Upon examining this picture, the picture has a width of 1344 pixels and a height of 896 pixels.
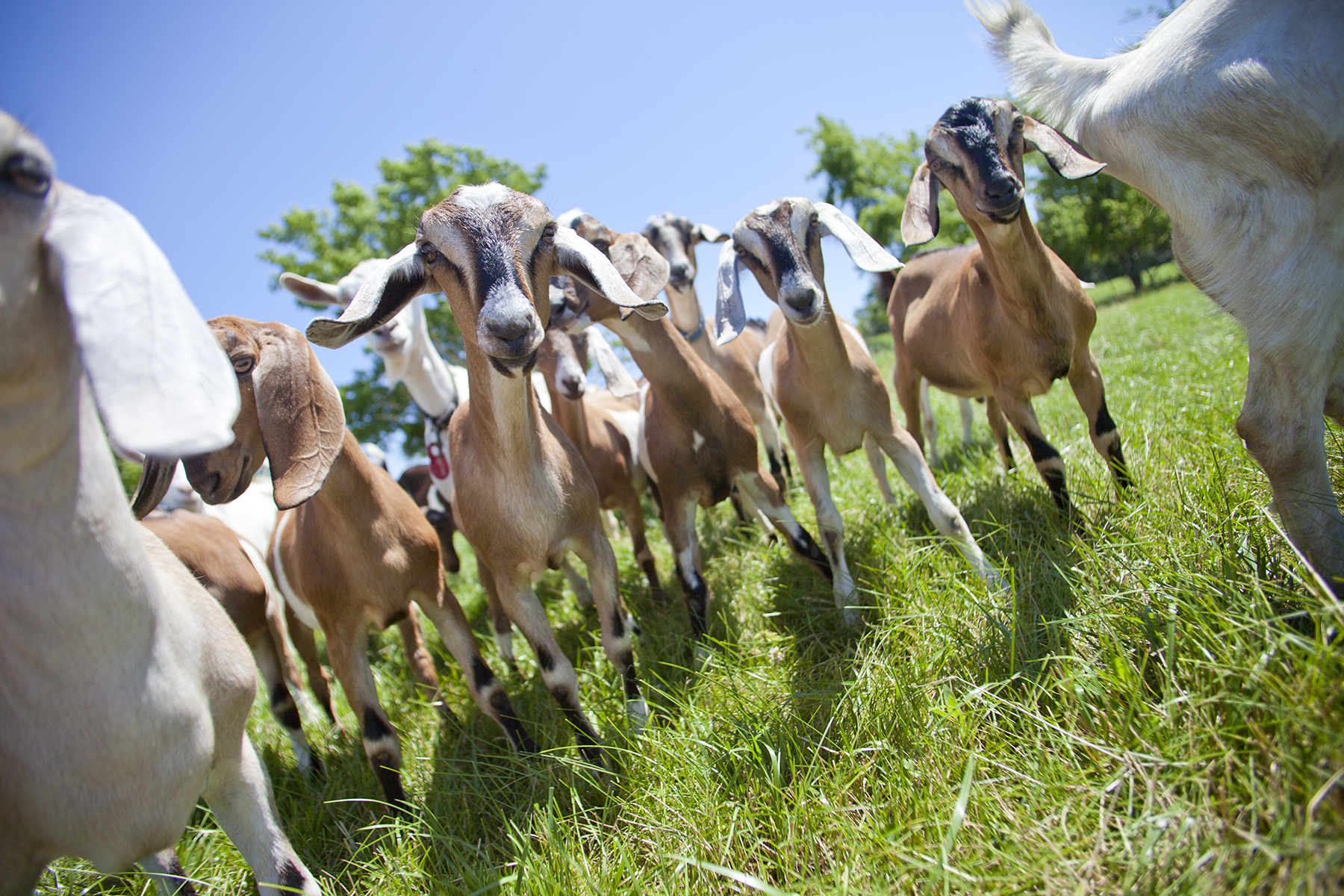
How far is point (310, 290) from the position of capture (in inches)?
184

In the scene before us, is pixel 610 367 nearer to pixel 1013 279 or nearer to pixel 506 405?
pixel 506 405

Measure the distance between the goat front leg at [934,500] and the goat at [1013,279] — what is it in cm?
53

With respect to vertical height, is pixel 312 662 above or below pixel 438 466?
below

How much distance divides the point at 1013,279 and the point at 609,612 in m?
2.63

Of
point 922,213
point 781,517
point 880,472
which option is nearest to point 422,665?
point 781,517

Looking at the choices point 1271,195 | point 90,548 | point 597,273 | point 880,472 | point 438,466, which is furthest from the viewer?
point 438,466

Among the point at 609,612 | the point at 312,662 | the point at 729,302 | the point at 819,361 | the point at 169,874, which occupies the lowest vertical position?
the point at 312,662

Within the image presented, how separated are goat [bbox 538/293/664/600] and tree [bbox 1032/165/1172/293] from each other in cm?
2417

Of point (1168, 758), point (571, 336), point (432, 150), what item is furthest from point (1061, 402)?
point (432, 150)

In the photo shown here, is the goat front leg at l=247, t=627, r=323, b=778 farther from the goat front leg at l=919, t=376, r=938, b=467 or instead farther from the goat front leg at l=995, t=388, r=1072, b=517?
the goat front leg at l=919, t=376, r=938, b=467

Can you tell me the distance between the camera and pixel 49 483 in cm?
146

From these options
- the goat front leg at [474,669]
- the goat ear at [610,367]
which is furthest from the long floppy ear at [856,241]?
the goat front leg at [474,669]

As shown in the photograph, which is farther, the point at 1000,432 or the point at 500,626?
the point at 1000,432

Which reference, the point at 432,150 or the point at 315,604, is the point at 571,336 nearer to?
the point at 315,604
